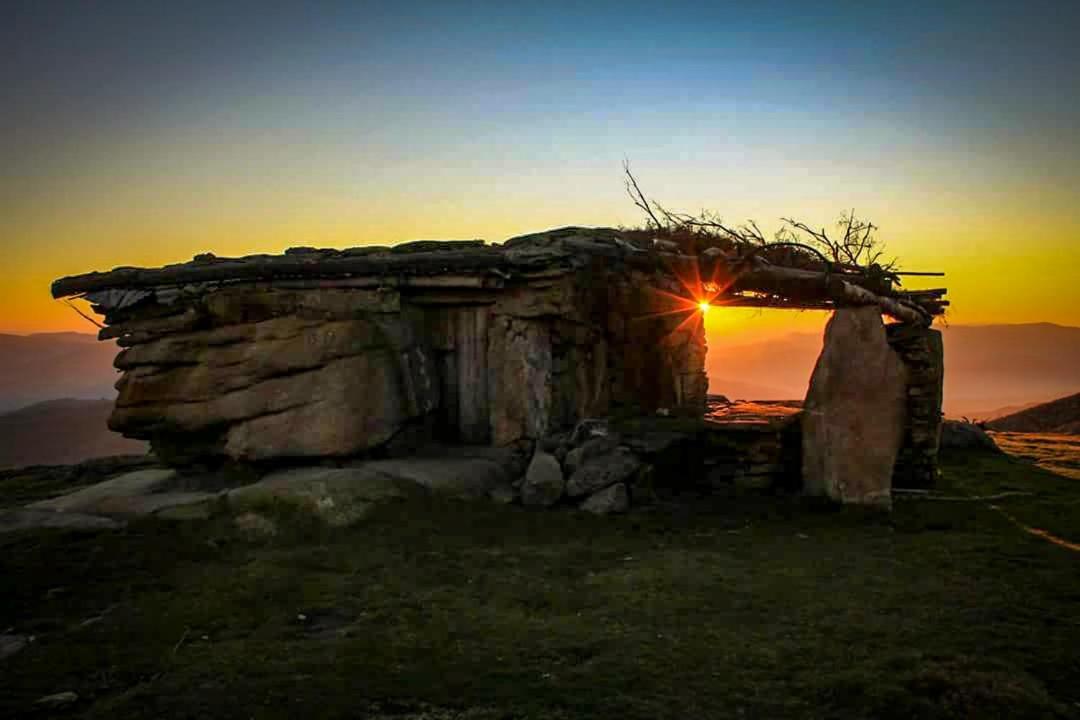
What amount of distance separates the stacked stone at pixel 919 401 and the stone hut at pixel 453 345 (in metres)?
0.02

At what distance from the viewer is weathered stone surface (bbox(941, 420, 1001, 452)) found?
1532 cm

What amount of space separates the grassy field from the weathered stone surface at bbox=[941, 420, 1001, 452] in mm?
7000

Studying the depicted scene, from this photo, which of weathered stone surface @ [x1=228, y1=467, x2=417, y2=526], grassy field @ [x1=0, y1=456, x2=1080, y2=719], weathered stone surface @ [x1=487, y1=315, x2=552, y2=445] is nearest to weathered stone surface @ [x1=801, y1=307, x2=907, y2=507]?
grassy field @ [x1=0, y1=456, x2=1080, y2=719]

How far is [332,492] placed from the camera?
27.3 ft

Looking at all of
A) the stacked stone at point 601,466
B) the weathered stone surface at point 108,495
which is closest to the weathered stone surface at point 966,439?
the stacked stone at point 601,466

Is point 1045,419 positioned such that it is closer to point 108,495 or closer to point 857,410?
point 857,410

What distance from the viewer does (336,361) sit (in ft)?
31.7

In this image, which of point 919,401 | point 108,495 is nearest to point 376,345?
point 108,495

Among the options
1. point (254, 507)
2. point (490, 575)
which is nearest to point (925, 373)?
point (490, 575)

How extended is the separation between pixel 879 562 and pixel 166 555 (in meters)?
6.76

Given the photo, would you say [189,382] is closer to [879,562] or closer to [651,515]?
[651,515]

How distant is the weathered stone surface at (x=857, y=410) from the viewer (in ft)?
29.1

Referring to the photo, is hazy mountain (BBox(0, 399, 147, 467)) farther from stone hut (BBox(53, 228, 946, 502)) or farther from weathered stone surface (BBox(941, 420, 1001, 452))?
weathered stone surface (BBox(941, 420, 1001, 452))

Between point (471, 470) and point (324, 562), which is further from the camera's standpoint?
point (471, 470)
